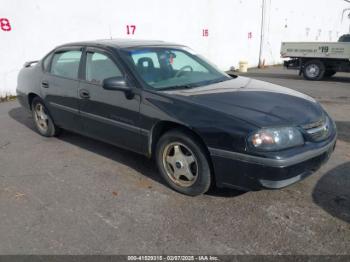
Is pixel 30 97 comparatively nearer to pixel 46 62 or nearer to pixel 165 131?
pixel 46 62

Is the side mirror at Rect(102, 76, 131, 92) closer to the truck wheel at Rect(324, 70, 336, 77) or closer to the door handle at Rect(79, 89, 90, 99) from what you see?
the door handle at Rect(79, 89, 90, 99)

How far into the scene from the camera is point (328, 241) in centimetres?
282

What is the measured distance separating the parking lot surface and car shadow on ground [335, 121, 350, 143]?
932mm

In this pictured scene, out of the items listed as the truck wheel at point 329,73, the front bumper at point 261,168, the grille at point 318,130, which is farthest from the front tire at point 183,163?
the truck wheel at point 329,73

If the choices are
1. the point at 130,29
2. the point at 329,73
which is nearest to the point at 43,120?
the point at 130,29

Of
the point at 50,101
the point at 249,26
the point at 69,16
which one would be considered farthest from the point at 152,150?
the point at 249,26

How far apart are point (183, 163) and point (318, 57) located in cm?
1131

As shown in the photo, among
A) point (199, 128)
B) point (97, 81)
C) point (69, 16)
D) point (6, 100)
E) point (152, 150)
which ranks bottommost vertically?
point (6, 100)

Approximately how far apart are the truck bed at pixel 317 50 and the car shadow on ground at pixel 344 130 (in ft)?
22.7

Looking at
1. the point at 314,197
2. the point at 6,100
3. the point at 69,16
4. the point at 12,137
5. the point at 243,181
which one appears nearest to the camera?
the point at 243,181

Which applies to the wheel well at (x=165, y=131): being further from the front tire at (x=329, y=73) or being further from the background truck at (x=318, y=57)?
the front tire at (x=329, y=73)

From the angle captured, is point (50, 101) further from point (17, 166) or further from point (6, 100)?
point (6, 100)

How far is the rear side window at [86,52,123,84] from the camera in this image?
4.14 m

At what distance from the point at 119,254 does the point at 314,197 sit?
2076mm
